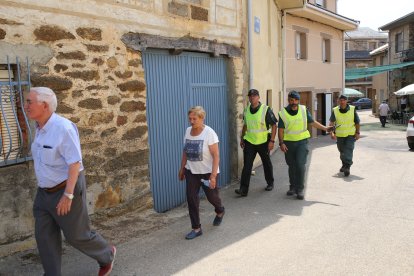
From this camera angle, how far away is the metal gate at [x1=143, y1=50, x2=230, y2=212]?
6.57 m

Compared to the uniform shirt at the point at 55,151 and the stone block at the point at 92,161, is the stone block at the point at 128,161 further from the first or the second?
the uniform shirt at the point at 55,151

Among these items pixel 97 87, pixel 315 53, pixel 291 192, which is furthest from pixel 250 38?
pixel 315 53

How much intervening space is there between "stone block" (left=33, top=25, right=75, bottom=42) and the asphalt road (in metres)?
2.34

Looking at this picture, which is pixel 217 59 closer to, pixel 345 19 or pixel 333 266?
pixel 333 266

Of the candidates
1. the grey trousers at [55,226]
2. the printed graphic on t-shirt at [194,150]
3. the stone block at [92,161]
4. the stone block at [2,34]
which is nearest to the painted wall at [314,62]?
the printed graphic on t-shirt at [194,150]

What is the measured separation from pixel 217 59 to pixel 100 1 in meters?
2.99

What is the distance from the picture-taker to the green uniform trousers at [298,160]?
23.8ft

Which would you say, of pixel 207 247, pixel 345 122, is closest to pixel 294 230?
pixel 207 247

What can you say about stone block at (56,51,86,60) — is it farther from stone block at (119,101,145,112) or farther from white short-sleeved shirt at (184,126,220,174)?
white short-sleeved shirt at (184,126,220,174)

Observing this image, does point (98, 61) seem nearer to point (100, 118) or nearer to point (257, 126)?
point (100, 118)

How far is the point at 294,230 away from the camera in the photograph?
5.52m

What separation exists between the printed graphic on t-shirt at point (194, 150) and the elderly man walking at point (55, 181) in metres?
1.69

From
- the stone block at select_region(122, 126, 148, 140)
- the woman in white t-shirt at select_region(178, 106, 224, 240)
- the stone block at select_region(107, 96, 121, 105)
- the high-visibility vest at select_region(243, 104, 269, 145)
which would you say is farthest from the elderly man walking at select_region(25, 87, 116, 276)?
the high-visibility vest at select_region(243, 104, 269, 145)

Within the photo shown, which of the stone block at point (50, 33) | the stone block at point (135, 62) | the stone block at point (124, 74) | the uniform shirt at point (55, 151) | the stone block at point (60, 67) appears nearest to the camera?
the uniform shirt at point (55, 151)
